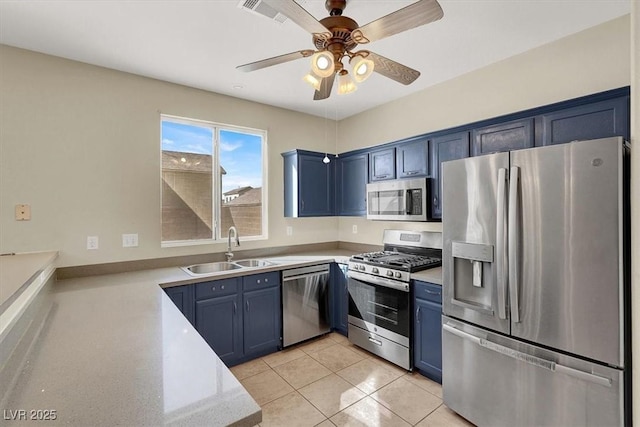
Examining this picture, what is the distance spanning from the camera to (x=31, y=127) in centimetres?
236

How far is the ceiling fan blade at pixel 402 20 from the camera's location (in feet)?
4.28

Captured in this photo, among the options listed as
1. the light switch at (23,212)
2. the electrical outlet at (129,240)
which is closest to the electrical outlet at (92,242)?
the electrical outlet at (129,240)

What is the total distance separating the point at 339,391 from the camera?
7.84ft

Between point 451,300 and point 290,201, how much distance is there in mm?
2153

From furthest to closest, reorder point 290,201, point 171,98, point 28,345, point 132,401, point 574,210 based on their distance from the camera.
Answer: point 290,201, point 171,98, point 574,210, point 28,345, point 132,401

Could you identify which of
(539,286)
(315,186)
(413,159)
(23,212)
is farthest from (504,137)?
(23,212)

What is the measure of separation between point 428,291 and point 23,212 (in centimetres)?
323

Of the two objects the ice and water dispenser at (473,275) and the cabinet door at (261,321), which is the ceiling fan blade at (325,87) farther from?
the cabinet door at (261,321)

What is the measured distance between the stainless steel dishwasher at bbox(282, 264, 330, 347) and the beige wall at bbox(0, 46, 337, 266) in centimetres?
97

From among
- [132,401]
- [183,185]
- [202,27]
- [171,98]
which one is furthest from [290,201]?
[132,401]

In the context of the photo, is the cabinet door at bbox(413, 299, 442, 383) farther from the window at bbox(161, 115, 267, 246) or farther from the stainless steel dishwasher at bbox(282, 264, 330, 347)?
the window at bbox(161, 115, 267, 246)

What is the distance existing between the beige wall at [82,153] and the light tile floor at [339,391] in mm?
1435

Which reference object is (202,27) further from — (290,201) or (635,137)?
(635,137)

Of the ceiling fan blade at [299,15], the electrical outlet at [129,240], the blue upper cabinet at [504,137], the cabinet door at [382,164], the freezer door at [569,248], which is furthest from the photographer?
the cabinet door at [382,164]
